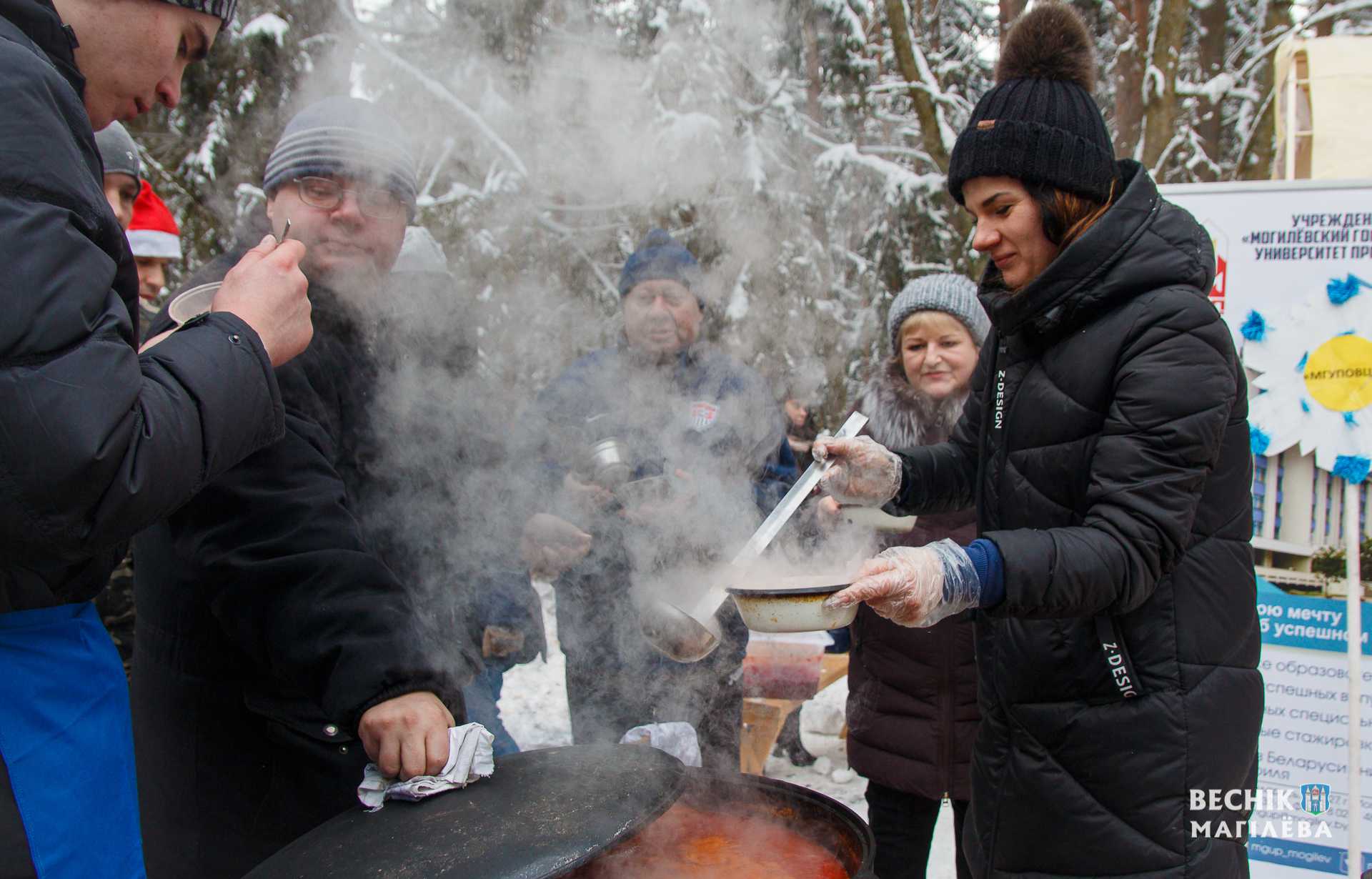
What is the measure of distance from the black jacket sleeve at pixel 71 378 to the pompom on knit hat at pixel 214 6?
289 millimetres

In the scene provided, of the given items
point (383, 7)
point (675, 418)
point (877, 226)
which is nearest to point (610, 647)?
point (675, 418)

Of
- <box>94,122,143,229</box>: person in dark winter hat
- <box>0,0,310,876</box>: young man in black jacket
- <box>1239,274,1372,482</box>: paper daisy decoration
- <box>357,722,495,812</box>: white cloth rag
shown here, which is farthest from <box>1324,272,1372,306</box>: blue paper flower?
<box>94,122,143,229</box>: person in dark winter hat

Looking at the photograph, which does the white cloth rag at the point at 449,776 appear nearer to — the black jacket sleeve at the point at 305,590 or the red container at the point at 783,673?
the black jacket sleeve at the point at 305,590

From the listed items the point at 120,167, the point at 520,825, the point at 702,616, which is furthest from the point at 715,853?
the point at 120,167

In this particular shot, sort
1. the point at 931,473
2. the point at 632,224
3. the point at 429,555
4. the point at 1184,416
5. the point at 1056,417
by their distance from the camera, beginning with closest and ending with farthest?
1. the point at 1184,416
2. the point at 1056,417
3. the point at 931,473
4. the point at 429,555
5. the point at 632,224

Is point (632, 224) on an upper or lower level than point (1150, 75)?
lower

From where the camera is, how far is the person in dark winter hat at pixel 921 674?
8.69 ft

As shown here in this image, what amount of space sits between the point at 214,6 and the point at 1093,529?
1764 millimetres

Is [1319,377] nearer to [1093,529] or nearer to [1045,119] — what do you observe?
[1045,119]

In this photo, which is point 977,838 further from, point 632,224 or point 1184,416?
point 632,224

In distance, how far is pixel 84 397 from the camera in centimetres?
97

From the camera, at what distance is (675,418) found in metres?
Answer: 3.40

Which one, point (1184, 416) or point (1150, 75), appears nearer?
point (1184, 416)

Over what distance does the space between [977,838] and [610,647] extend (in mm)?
1825
